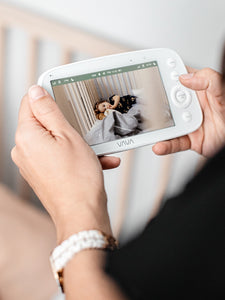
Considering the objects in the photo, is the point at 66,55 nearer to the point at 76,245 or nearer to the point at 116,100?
the point at 116,100

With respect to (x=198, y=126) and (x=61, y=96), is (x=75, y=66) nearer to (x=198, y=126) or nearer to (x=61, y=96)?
(x=61, y=96)

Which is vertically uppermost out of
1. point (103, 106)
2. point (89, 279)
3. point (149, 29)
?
point (149, 29)

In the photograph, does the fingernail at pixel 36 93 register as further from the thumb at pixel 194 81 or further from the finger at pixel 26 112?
the thumb at pixel 194 81

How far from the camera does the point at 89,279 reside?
1.16ft

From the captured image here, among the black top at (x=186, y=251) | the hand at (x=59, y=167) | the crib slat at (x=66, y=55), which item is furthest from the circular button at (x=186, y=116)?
the crib slat at (x=66, y=55)

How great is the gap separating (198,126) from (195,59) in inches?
11.9

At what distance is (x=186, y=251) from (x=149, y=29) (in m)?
0.71

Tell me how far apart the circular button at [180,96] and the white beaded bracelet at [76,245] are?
1.07 feet

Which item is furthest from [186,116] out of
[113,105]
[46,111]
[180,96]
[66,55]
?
[66,55]

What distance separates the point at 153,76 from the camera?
0.63 m

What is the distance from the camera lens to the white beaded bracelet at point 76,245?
38 centimetres

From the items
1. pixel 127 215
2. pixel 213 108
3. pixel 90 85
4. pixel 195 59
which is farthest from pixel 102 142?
pixel 127 215

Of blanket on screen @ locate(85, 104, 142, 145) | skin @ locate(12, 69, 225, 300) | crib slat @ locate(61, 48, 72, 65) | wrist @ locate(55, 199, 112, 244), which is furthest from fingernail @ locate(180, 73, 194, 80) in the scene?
crib slat @ locate(61, 48, 72, 65)

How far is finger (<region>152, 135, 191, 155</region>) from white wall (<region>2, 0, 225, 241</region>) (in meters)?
0.15
